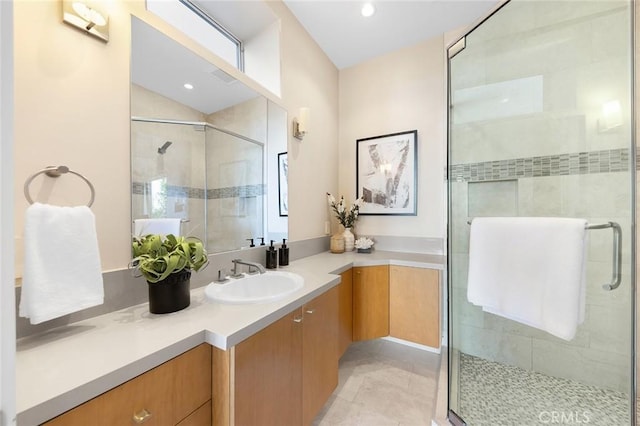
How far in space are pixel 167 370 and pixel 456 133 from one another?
2167mm

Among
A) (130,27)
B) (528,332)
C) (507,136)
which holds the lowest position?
(528,332)

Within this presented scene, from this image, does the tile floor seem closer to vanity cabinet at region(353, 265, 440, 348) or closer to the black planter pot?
vanity cabinet at region(353, 265, 440, 348)

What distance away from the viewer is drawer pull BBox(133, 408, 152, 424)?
0.60 m

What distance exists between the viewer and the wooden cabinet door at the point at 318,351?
44.8 inches

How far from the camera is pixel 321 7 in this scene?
183 centimetres

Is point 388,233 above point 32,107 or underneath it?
underneath

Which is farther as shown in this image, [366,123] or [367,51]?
[366,123]

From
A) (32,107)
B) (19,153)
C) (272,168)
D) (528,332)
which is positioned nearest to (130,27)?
(32,107)

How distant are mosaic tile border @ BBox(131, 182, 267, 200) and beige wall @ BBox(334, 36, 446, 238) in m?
1.19

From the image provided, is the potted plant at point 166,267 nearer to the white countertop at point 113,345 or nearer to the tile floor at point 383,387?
the white countertop at point 113,345

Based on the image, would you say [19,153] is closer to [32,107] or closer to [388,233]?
[32,107]

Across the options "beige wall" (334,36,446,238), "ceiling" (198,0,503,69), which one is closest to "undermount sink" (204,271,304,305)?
"beige wall" (334,36,446,238)

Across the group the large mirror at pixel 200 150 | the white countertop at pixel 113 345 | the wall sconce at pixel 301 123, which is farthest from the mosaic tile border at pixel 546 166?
the white countertop at pixel 113 345

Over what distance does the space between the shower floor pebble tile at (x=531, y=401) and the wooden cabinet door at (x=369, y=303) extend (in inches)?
23.2
